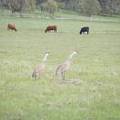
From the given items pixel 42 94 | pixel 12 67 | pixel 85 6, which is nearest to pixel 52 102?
pixel 42 94

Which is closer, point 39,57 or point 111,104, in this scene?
point 111,104

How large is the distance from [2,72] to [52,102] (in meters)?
2.66

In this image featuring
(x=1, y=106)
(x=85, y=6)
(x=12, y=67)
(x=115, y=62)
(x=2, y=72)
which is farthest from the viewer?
(x=85, y=6)

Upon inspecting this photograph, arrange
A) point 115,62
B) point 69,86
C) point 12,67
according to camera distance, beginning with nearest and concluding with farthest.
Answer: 1. point 69,86
2. point 12,67
3. point 115,62

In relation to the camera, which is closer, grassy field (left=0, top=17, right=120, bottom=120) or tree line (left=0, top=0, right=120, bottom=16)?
grassy field (left=0, top=17, right=120, bottom=120)

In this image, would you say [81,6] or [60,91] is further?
[81,6]

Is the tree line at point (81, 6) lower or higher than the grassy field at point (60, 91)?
lower

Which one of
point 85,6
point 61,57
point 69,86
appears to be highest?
point 69,86

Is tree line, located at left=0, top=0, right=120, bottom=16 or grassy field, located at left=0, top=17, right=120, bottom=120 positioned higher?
grassy field, located at left=0, top=17, right=120, bottom=120

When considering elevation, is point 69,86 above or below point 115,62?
above

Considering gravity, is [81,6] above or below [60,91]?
below

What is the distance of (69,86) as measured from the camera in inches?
306

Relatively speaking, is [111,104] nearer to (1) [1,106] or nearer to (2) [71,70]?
(1) [1,106]

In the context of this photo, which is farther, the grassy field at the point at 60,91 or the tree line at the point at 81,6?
the tree line at the point at 81,6
